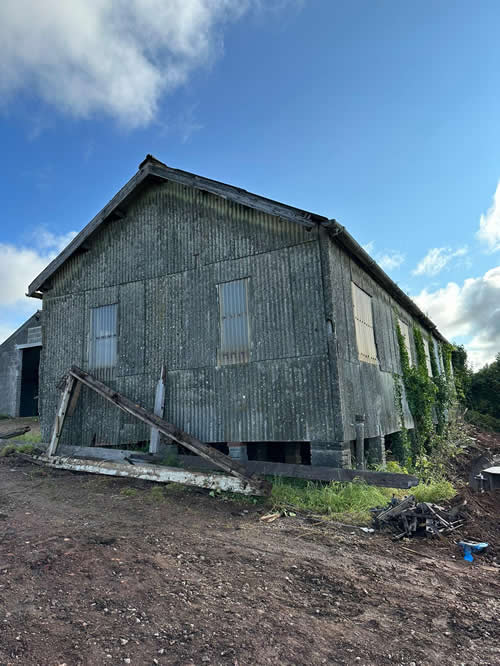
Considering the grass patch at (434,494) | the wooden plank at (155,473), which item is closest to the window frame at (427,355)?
the grass patch at (434,494)

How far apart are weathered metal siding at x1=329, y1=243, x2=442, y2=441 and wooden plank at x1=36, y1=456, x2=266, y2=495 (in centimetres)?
219

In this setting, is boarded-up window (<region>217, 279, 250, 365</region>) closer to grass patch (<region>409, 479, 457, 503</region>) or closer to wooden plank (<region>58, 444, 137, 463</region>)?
wooden plank (<region>58, 444, 137, 463</region>)

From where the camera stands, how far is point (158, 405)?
33.8 ft

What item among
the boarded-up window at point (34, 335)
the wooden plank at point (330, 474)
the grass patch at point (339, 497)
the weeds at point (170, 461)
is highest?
the boarded-up window at point (34, 335)

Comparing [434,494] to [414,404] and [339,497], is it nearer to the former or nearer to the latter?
[339,497]

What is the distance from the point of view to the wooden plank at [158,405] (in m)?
10.0

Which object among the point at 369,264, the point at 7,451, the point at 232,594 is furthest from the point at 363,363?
the point at 7,451

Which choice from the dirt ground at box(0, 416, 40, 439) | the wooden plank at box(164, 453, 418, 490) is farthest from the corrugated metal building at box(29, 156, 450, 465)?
the dirt ground at box(0, 416, 40, 439)

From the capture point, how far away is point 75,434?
11.6m

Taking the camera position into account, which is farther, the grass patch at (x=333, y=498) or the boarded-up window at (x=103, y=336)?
the boarded-up window at (x=103, y=336)

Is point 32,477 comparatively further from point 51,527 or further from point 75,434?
point 51,527

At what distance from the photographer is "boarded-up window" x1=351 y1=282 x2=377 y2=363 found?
10.5 metres

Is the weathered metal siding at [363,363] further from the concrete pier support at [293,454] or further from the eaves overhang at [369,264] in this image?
the concrete pier support at [293,454]

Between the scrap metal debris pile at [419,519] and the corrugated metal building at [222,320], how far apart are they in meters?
1.80
